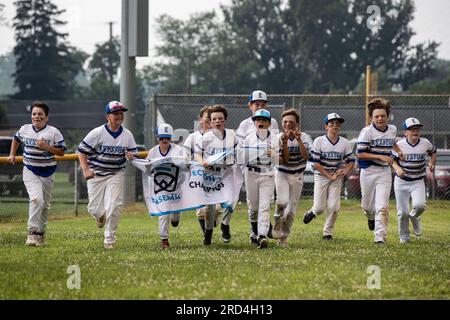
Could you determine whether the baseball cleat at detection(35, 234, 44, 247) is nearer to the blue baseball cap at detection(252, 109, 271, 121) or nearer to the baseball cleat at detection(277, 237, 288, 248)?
the baseball cleat at detection(277, 237, 288, 248)

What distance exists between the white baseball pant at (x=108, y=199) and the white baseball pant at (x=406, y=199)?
4462 mm

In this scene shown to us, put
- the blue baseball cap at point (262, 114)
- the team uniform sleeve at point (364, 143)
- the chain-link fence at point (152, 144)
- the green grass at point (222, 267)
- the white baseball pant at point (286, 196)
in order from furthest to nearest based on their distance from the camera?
the chain-link fence at point (152, 144), the team uniform sleeve at point (364, 143), the white baseball pant at point (286, 196), the blue baseball cap at point (262, 114), the green grass at point (222, 267)

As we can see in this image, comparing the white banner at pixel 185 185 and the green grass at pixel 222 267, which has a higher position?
the white banner at pixel 185 185

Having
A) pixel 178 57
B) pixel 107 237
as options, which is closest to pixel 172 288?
pixel 107 237

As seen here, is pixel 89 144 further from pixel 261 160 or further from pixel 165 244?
pixel 261 160

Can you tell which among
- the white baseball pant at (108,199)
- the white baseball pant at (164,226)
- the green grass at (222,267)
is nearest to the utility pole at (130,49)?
the green grass at (222,267)

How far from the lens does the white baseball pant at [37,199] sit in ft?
46.0

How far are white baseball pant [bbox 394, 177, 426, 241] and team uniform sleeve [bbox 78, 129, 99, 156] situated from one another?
4901 millimetres

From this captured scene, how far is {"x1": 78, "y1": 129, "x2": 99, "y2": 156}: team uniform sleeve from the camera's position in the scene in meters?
13.5

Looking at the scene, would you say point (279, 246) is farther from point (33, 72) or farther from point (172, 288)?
point (33, 72)

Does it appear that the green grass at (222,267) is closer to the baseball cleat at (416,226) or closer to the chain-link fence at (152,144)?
the baseball cleat at (416,226)

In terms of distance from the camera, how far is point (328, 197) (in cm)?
1538

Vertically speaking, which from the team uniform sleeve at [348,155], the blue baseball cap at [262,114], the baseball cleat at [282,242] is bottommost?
the baseball cleat at [282,242]

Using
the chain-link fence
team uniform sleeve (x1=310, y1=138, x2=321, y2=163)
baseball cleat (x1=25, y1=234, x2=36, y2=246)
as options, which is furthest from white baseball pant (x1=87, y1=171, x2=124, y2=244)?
the chain-link fence
